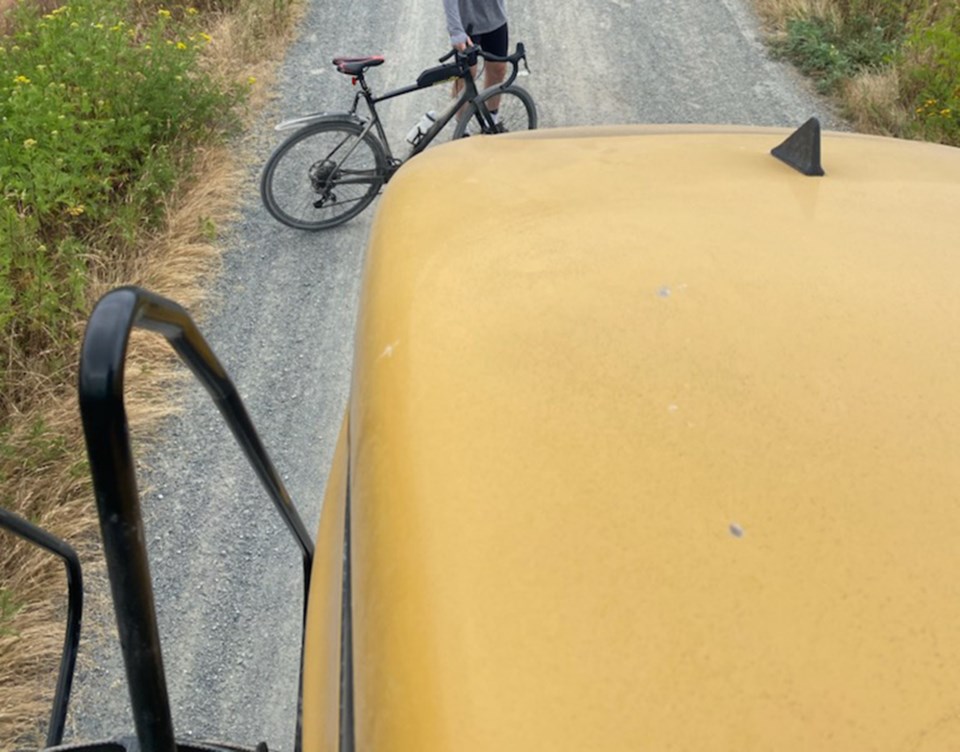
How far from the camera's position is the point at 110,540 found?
36.4 inches

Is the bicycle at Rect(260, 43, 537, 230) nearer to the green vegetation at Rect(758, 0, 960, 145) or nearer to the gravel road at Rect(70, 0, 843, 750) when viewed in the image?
the gravel road at Rect(70, 0, 843, 750)

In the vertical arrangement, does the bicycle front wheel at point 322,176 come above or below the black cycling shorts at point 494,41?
below

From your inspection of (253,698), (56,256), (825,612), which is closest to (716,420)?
(825,612)

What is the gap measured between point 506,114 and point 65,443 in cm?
420

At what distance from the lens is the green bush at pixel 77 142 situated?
4.05m

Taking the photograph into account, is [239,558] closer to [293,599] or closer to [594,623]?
[293,599]

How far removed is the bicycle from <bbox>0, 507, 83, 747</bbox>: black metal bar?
12.0 feet

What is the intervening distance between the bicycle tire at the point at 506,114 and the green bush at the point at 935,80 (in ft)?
9.40

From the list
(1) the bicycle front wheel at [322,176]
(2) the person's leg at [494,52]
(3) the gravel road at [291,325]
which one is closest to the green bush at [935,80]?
(3) the gravel road at [291,325]

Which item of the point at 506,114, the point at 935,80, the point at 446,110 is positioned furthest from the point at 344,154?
the point at 935,80

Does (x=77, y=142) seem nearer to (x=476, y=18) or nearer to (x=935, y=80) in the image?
(x=476, y=18)

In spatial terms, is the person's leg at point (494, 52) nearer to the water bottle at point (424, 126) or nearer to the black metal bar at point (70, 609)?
the water bottle at point (424, 126)

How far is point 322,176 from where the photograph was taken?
517cm

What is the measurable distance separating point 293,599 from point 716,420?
236cm
